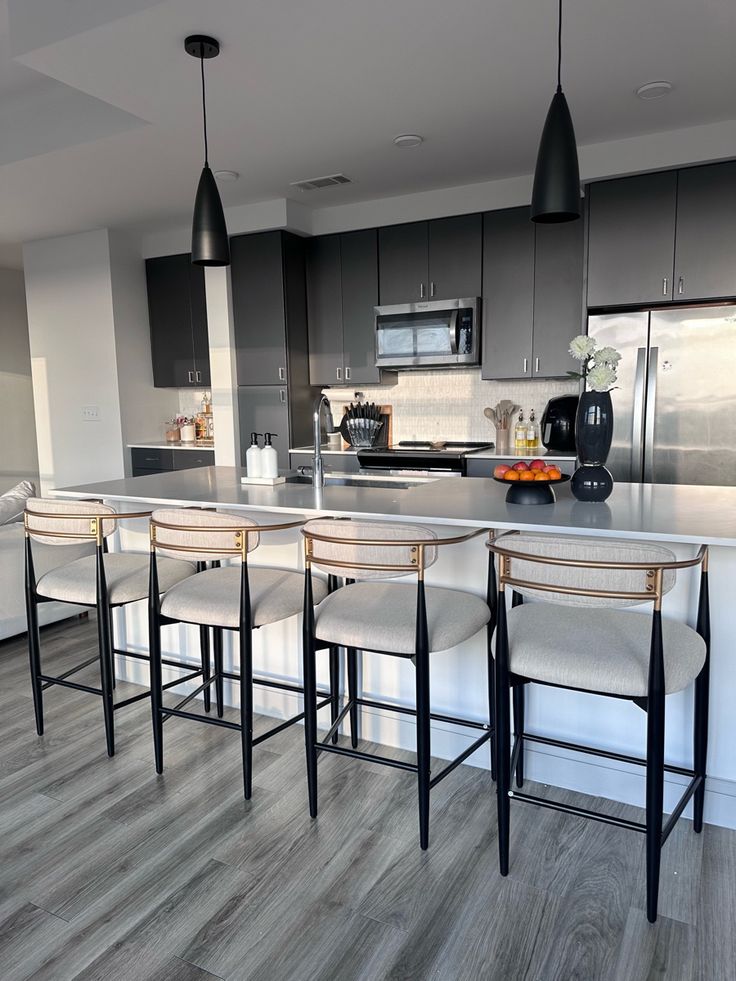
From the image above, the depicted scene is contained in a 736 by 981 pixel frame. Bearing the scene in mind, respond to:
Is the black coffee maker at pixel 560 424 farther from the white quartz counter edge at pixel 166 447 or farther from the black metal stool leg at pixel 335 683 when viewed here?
the white quartz counter edge at pixel 166 447

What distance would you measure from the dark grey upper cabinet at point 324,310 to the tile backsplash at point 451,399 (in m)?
0.34

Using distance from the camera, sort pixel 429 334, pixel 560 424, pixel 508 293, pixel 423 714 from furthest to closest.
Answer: pixel 429 334 → pixel 508 293 → pixel 560 424 → pixel 423 714

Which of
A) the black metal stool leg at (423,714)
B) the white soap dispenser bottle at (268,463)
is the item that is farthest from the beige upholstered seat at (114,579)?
the black metal stool leg at (423,714)

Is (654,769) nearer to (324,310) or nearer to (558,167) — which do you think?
(558,167)

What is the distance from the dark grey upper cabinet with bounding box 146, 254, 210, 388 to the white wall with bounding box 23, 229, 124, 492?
410 mm

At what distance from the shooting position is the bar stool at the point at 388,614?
1.89 metres

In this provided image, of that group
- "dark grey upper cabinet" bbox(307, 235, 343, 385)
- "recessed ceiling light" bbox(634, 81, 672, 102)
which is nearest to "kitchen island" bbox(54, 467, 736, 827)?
"recessed ceiling light" bbox(634, 81, 672, 102)

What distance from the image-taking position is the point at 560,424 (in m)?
4.36

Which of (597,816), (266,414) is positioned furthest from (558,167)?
(266,414)

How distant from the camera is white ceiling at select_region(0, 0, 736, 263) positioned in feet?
8.17

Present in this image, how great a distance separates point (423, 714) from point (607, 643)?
55 centimetres

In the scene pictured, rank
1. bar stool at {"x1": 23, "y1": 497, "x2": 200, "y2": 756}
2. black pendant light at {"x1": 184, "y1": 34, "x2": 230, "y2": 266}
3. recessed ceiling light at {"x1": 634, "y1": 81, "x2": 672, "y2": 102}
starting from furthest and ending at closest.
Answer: recessed ceiling light at {"x1": 634, "y1": 81, "x2": 672, "y2": 102}, black pendant light at {"x1": 184, "y1": 34, "x2": 230, "y2": 266}, bar stool at {"x1": 23, "y1": 497, "x2": 200, "y2": 756}

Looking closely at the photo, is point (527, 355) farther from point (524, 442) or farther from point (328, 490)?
point (328, 490)

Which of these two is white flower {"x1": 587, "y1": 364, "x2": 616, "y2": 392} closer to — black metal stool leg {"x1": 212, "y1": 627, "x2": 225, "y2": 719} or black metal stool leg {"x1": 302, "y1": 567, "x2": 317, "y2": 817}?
black metal stool leg {"x1": 302, "y1": 567, "x2": 317, "y2": 817}
